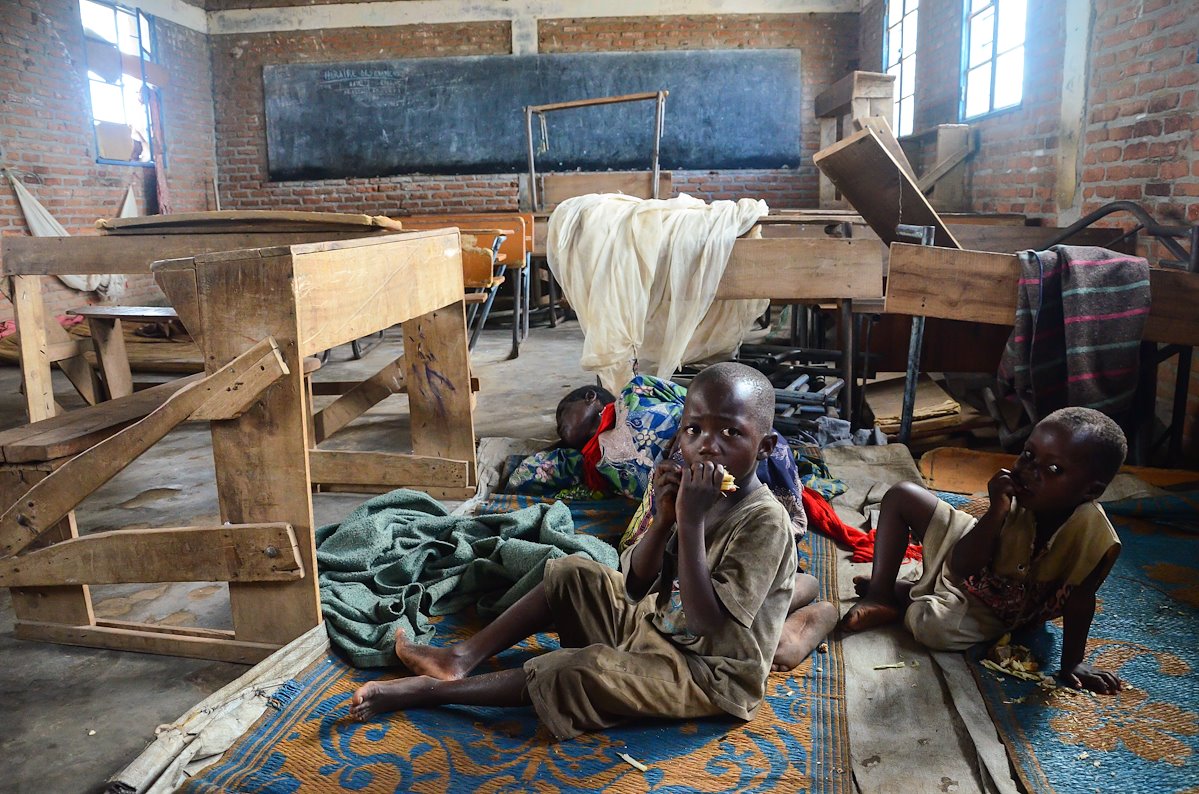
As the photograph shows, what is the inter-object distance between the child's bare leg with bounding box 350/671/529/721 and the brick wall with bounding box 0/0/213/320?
6852 mm

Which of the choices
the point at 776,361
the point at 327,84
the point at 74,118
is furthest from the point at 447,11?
the point at 776,361

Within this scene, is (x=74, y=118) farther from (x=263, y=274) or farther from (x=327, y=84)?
(x=263, y=274)

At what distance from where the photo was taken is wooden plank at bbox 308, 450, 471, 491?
10.1 feet

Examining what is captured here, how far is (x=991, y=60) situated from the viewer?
595 cm

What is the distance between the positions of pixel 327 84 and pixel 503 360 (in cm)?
565

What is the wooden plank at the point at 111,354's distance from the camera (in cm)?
395

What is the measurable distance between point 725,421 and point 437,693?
0.79m

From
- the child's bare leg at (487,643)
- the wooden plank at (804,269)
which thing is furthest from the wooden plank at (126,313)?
the child's bare leg at (487,643)

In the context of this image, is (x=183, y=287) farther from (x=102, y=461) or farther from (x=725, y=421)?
(x=725, y=421)

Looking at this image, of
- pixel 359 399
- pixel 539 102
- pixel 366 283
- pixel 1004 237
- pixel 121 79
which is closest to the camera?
pixel 366 283

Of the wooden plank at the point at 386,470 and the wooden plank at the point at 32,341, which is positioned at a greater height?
the wooden plank at the point at 32,341

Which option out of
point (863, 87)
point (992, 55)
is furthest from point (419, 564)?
point (863, 87)

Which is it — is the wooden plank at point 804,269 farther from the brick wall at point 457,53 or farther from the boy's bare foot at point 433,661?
the brick wall at point 457,53

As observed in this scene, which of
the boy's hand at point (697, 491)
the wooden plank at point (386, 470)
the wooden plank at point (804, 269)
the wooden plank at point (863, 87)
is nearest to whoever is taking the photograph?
the boy's hand at point (697, 491)
